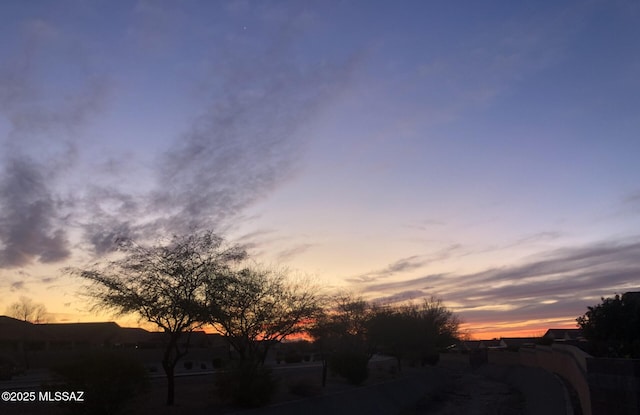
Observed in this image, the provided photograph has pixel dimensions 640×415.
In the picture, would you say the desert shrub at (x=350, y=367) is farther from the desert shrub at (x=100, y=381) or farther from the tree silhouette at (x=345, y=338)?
the desert shrub at (x=100, y=381)

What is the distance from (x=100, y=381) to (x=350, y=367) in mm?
27732

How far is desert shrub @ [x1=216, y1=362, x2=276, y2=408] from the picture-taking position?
26594mm

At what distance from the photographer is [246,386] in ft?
87.6

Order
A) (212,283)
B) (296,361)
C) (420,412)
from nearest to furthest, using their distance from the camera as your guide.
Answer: (212,283)
(420,412)
(296,361)

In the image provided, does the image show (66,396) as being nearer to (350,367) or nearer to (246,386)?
(246,386)

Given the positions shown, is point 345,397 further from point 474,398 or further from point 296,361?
point 296,361

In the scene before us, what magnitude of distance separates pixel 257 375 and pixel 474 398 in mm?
33251

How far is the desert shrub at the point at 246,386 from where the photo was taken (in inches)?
1047

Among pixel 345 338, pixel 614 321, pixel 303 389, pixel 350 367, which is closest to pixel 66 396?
pixel 303 389

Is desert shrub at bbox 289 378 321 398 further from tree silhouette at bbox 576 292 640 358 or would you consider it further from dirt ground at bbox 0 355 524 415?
tree silhouette at bbox 576 292 640 358

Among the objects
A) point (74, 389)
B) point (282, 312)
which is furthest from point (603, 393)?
point (282, 312)

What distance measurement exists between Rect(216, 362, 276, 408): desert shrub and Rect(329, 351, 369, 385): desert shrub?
1817cm

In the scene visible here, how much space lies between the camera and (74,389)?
19719mm

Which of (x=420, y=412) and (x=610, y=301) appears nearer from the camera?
→ (x=610, y=301)
